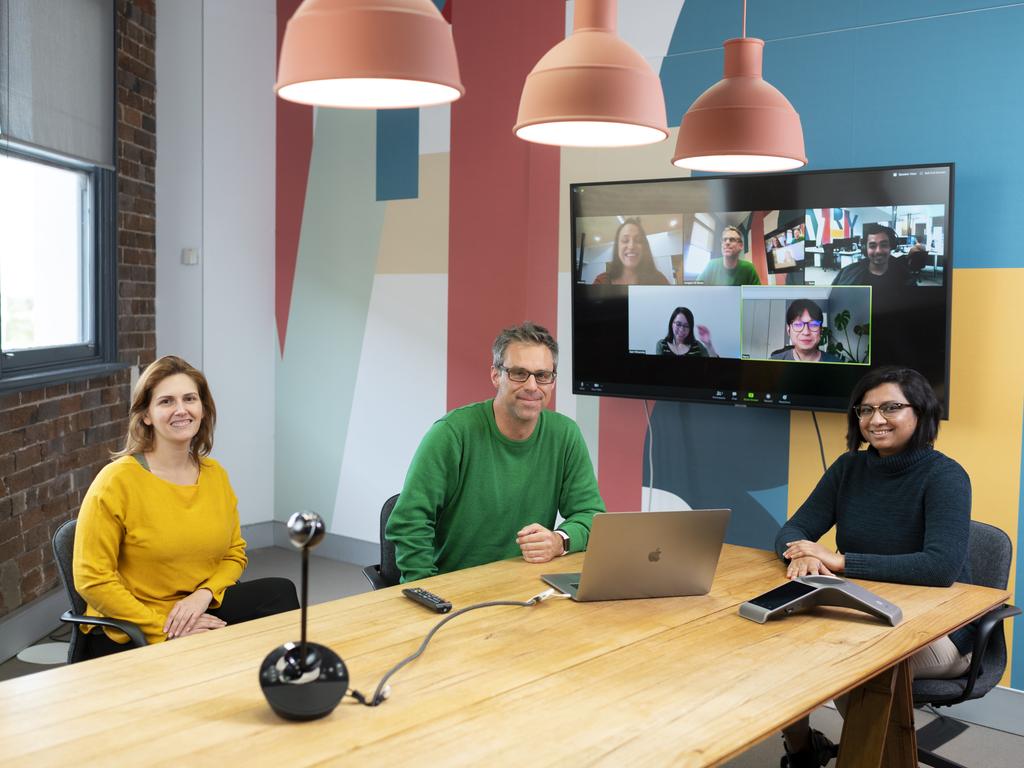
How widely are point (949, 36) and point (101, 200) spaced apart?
3.73 metres

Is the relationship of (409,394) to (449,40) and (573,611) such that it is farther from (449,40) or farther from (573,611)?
(449,40)

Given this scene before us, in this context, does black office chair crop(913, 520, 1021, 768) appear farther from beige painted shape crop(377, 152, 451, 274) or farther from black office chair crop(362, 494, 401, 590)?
beige painted shape crop(377, 152, 451, 274)

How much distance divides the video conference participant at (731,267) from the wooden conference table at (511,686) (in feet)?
5.56

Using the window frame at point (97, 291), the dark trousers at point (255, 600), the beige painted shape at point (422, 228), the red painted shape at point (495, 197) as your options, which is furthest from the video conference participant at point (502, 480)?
the beige painted shape at point (422, 228)

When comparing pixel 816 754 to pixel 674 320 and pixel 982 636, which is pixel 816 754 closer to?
pixel 982 636

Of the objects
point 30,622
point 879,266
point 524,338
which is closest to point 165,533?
point 524,338

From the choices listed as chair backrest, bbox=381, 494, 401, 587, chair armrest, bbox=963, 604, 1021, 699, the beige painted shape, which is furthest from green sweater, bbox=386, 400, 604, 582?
the beige painted shape

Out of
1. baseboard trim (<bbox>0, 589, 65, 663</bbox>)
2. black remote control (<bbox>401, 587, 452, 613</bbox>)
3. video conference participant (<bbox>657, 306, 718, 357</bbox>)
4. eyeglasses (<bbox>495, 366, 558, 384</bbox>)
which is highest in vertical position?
video conference participant (<bbox>657, 306, 718, 357</bbox>)

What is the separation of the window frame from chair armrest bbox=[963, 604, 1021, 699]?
363cm

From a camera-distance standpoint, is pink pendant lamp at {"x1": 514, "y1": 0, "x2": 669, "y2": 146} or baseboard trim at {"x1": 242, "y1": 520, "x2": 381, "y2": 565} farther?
baseboard trim at {"x1": 242, "y1": 520, "x2": 381, "y2": 565}

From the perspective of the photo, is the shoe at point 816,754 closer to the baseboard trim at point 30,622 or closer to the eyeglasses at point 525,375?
the eyeglasses at point 525,375

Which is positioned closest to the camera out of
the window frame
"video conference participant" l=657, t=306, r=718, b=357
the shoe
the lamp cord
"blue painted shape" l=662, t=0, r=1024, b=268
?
the lamp cord

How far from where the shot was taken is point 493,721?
1692 millimetres

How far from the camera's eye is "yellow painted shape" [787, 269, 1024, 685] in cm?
365
